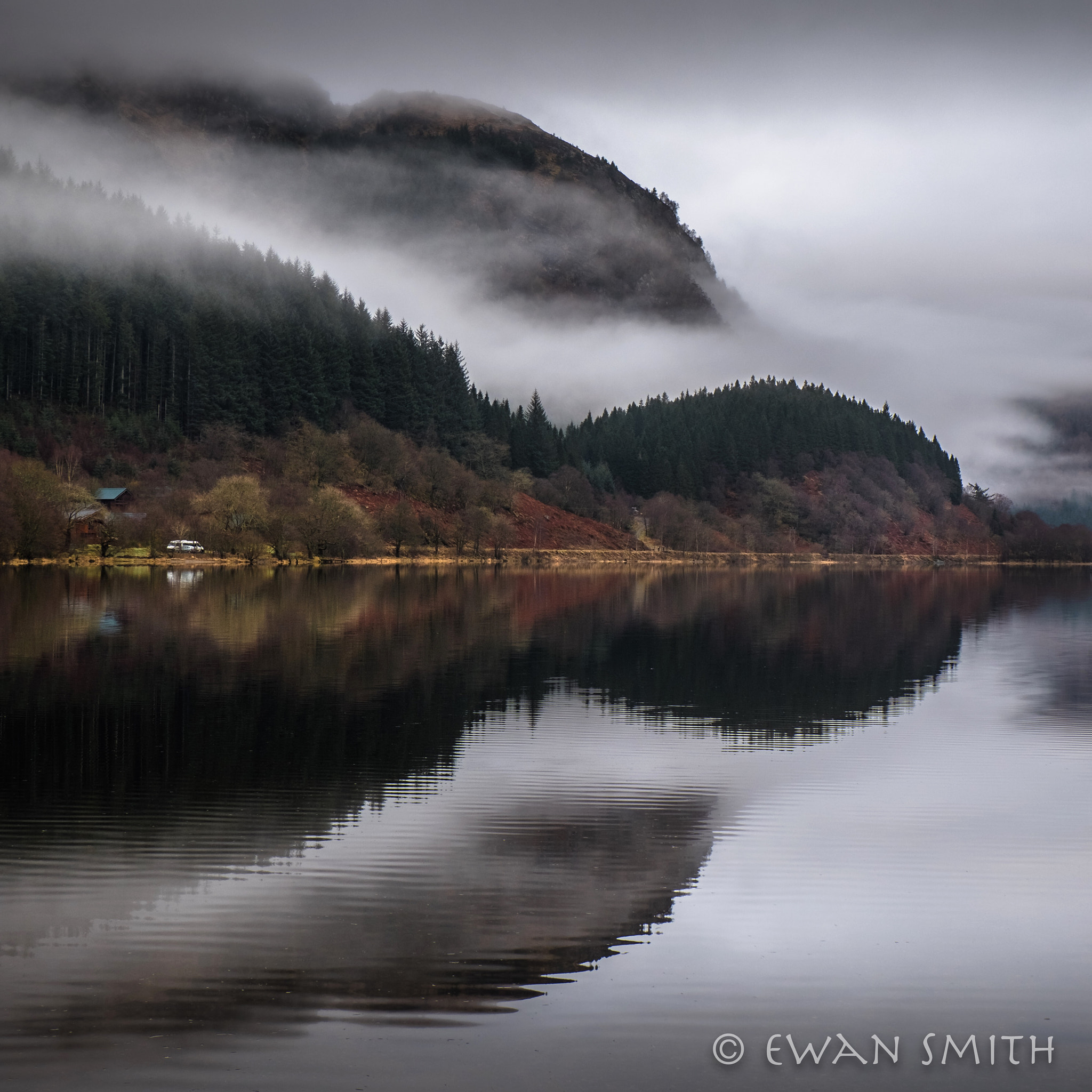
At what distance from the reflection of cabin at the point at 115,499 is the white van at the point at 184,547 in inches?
394

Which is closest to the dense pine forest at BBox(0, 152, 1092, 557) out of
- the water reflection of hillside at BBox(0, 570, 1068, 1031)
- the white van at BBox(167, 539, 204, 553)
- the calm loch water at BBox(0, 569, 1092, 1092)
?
the white van at BBox(167, 539, 204, 553)

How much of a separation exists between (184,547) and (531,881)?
118593mm

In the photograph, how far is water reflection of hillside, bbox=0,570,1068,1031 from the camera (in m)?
10.7

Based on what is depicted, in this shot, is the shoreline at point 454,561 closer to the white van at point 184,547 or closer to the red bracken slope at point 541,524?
the white van at point 184,547

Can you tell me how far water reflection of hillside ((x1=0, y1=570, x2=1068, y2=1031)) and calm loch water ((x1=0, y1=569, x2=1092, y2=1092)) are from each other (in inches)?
2.8

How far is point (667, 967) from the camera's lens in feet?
35.5

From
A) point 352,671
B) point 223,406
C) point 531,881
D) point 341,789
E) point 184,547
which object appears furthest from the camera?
point 223,406

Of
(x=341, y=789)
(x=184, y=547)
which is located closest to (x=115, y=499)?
(x=184, y=547)

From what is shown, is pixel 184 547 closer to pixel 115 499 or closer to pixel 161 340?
pixel 115 499

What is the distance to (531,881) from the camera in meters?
13.4

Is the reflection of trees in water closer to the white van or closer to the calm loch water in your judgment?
the calm loch water

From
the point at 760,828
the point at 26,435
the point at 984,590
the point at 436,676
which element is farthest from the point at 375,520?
the point at 760,828

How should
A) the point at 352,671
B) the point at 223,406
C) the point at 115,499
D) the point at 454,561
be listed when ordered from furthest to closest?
the point at 223,406, the point at 454,561, the point at 115,499, the point at 352,671

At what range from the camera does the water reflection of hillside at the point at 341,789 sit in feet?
35.1
